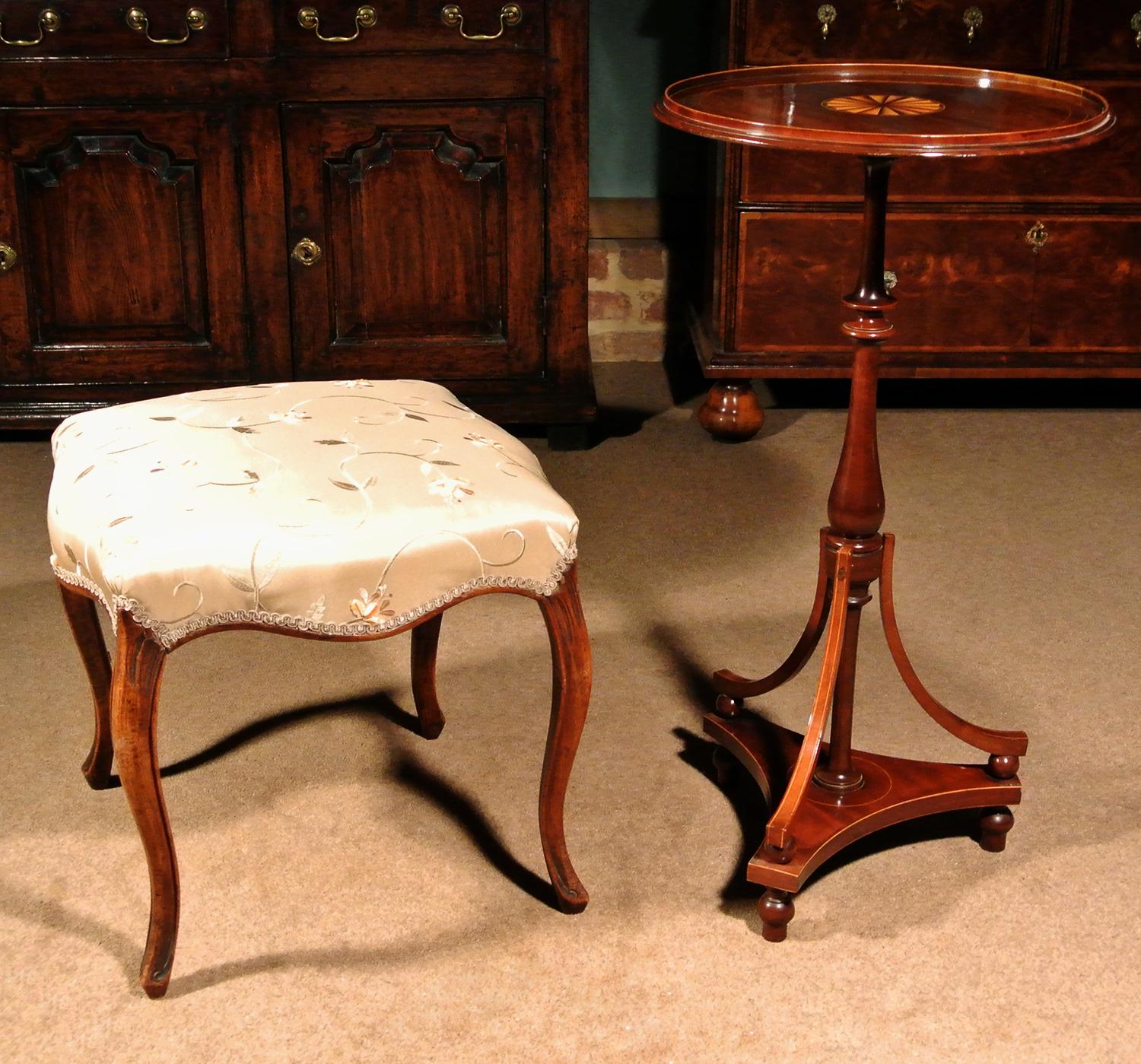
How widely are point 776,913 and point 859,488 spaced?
446 mm

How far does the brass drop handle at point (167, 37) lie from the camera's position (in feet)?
8.23

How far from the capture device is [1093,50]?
2666 mm

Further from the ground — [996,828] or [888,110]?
[888,110]

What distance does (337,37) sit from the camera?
8.38ft

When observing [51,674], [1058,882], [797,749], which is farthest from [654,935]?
[51,674]

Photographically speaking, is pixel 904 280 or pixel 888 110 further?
pixel 904 280

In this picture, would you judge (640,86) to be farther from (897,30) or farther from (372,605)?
(372,605)

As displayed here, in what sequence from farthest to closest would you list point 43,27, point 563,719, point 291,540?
point 43,27 → point 563,719 → point 291,540

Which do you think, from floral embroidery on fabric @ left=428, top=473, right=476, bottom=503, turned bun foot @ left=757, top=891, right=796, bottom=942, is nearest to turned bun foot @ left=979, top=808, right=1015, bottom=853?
turned bun foot @ left=757, top=891, right=796, bottom=942

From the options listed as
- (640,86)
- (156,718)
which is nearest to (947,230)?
(640,86)

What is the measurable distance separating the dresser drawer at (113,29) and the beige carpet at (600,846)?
32.2 inches

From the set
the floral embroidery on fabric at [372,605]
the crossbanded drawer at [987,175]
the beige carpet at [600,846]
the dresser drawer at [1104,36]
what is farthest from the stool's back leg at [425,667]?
the dresser drawer at [1104,36]

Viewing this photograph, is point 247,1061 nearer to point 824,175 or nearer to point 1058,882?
point 1058,882

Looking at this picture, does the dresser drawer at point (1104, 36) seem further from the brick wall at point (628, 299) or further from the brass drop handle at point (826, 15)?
the brick wall at point (628, 299)
